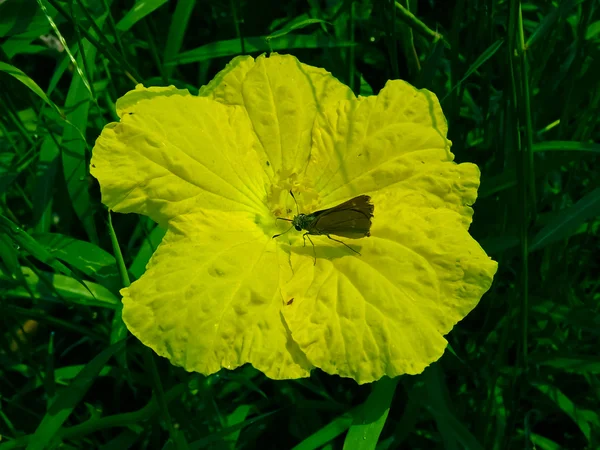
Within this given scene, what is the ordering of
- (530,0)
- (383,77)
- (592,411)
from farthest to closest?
(383,77) < (530,0) < (592,411)

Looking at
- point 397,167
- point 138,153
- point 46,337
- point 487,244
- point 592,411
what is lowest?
point 592,411

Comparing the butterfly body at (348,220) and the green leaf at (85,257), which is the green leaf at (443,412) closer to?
the butterfly body at (348,220)

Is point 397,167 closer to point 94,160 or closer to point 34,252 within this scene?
point 94,160

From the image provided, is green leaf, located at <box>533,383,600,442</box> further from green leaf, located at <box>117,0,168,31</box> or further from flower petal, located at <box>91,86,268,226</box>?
green leaf, located at <box>117,0,168,31</box>

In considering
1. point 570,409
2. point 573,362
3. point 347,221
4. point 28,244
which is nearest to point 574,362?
point 573,362

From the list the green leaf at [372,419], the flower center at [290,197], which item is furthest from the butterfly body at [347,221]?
the green leaf at [372,419]

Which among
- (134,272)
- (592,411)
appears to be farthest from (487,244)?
(134,272)

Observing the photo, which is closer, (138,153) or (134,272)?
(138,153)

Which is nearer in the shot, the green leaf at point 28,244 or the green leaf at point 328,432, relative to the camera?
the green leaf at point 28,244
